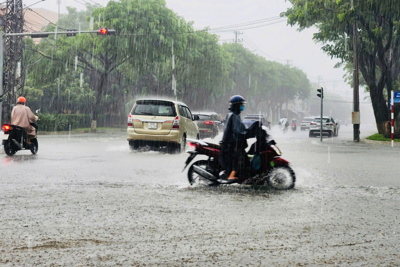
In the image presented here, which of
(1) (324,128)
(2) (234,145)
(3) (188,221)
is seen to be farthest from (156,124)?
(1) (324,128)

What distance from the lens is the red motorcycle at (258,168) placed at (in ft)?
32.4

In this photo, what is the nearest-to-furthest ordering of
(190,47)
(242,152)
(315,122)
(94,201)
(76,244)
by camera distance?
(76,244) < (94,201) < (242,152) < (315,122) < (190,47)

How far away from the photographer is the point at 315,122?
128 feet

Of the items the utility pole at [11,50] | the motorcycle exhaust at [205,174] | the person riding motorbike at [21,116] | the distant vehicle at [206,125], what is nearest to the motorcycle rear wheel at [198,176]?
the motorcycle exhaust at [205,174]

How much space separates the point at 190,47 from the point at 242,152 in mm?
42605

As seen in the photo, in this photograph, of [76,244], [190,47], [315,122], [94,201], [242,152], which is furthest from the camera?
[190,47]

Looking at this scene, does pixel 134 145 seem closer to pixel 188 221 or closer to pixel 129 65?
pixel 188 221

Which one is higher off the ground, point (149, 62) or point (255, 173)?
point (149, 62)

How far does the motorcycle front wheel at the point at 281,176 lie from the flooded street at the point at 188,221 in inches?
9.8

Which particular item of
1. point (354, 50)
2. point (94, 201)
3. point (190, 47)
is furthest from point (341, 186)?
point (190, 47)

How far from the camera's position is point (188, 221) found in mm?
6836

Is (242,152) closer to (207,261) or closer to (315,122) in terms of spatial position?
(207,261)

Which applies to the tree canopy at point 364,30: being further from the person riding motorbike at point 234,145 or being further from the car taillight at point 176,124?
the person riding motorbike at point 234,145

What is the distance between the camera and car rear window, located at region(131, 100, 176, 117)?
1841cm
